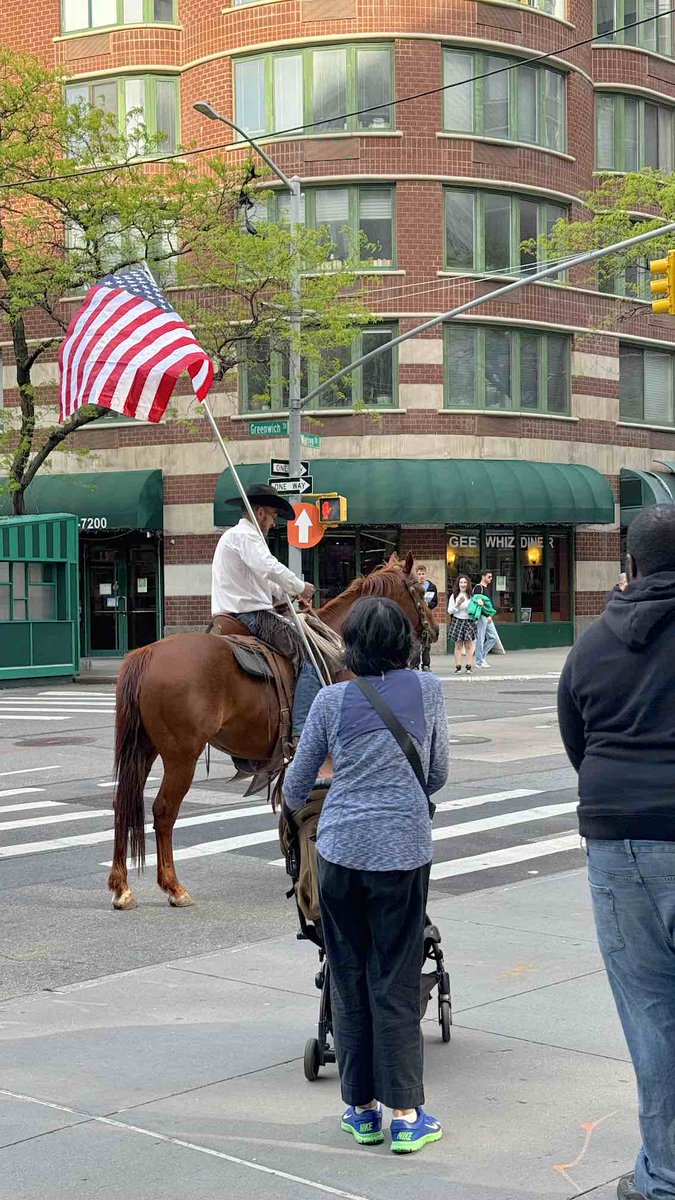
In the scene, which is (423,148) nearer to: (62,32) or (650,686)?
(62,32)

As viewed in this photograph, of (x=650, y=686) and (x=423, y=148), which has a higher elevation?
(x=423, y=148)

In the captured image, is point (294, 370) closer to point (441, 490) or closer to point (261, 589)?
point (441, 490)

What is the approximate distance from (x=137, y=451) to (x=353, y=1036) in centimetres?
3200

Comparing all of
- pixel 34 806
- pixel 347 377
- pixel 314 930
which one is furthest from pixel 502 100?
pixel 314 930

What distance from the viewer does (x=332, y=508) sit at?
2542 centimetres

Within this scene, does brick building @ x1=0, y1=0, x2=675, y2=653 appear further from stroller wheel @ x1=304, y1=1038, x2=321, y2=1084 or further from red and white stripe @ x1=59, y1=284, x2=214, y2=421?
stroller wheel @ x1=304, y1=1038, x2=321, y2=1084

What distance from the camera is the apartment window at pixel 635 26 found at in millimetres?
38062

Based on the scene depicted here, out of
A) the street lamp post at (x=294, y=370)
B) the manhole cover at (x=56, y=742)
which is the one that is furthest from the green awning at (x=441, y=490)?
the manhole cover at (x=56, y=742)

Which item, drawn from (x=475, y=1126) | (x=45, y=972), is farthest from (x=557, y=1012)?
(x=45, y=972)

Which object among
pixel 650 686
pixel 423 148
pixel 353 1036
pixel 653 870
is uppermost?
pixel 423 148

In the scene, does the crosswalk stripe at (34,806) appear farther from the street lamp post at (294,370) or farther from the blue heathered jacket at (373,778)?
the street lamp post at (294,370)

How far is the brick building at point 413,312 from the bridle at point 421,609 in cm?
2451

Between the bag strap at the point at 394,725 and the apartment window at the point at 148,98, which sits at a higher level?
the apartment window at the point at 148,98

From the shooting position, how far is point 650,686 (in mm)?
3729
